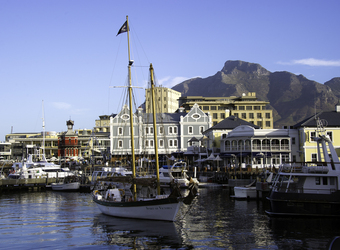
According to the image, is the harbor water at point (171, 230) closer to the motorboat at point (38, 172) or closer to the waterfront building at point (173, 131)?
the motorboat at point (38, 172)

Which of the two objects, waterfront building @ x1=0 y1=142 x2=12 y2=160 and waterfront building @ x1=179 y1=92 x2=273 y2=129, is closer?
waterfront building @ x1=179 y1=92 x2=273 y2=129

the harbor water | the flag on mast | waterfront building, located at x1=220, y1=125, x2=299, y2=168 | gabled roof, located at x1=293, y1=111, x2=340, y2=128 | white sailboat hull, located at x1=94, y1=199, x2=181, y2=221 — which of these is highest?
the flag on mast

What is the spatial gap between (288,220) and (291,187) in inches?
120

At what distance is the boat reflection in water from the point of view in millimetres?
23266

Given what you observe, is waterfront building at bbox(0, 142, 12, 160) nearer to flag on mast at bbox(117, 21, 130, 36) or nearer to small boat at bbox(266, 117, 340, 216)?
flag on mast at bbox(117, 21, 130, 36)

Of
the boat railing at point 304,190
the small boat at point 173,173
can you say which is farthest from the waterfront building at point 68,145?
the boat railing at point 304,190

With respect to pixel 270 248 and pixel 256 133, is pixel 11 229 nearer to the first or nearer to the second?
pixel 270 248

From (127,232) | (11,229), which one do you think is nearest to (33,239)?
(11,229)

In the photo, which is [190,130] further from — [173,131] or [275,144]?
[275,144]

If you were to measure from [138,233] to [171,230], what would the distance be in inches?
94.7

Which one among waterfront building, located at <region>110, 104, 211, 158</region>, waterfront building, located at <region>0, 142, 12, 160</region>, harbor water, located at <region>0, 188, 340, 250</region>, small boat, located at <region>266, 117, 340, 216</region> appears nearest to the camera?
harbor water, located at <region>0, 188, 340, 250</region>

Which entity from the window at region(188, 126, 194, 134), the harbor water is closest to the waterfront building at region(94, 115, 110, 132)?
the window at region(188, 126, 194, 134)

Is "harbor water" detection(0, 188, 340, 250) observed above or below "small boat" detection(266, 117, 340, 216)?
below

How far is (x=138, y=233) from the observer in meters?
26.0
